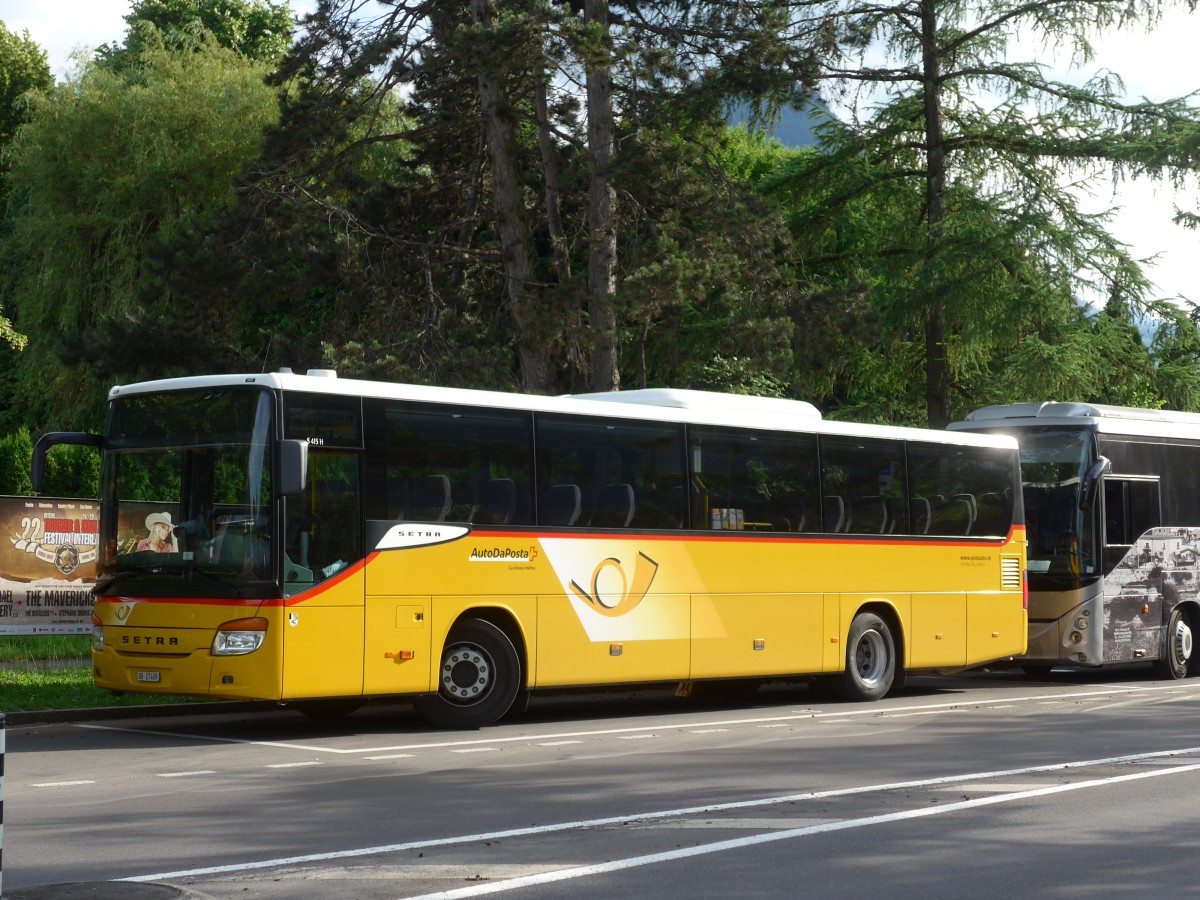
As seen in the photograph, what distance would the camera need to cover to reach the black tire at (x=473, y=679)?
1556 cm

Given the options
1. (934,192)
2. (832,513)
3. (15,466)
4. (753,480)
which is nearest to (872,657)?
(832,513)

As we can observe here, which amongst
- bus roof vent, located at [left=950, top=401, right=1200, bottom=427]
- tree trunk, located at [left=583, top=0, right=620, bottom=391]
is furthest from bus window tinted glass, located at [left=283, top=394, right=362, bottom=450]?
bus roof vent, located at [left=950, top=401, right=1200, bottom=427]

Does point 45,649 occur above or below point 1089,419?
below

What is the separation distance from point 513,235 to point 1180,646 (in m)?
12.0

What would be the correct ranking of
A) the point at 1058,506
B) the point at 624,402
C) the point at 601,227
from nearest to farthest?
the point at 624,402
the point at 1058,506
the point at 601,227

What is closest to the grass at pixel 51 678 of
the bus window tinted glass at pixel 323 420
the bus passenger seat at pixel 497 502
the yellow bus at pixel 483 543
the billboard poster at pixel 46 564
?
the billboard poster at pixel 46 564

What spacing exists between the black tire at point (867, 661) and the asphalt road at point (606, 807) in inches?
101

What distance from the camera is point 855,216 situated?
107 ft

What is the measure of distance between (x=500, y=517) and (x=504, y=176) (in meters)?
12.9

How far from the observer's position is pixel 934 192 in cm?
3177

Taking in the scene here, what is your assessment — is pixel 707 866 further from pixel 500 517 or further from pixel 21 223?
pixel 21 223

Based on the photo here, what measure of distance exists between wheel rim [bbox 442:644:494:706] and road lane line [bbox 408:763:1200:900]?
6.13m

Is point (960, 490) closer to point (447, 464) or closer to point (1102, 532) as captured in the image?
point (1102, 532)

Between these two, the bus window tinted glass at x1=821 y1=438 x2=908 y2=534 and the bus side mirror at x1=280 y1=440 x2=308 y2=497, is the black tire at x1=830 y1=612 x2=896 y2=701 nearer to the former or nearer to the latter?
the bus window tinted glass at x1=821 y1=438 x2=908 y2=534
